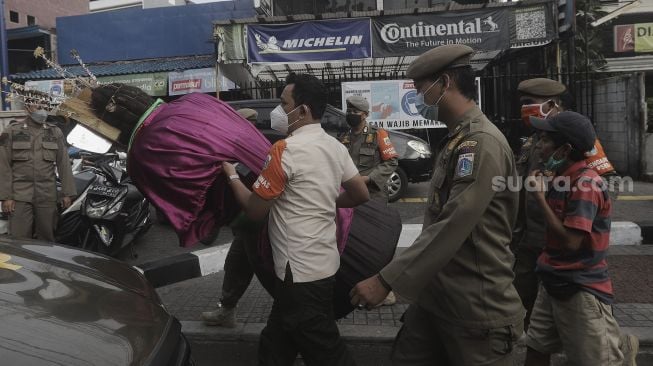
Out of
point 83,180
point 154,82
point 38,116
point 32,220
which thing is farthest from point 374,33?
point 32,220

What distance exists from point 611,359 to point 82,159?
619cm

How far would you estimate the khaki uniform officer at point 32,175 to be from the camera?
4965mm

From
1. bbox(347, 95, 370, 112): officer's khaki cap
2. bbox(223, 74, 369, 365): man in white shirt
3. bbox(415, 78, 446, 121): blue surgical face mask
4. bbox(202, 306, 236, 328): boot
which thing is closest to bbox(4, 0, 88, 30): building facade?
bbox(347, 95, 370, 112): officer's khaki cap

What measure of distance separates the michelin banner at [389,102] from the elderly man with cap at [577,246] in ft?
27.4

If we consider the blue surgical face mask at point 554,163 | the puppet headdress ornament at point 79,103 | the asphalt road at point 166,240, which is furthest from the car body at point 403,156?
the puppet headdress ornament at point 79,103

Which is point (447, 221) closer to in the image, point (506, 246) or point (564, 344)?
point (506, 246)

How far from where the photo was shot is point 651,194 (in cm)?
849

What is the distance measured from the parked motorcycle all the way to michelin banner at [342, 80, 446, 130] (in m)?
6.17

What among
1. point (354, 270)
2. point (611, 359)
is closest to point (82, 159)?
point (354, 270)

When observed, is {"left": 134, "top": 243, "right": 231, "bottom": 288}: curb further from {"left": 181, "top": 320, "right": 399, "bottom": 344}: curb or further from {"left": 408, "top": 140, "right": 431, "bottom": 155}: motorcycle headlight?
{"left": 408, "top": 140, "right": 431, "bottom": 155}: motorcycle headlight

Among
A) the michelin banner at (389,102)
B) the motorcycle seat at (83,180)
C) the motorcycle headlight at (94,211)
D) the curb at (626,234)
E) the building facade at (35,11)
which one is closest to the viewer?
the motorcycle headlight at (94,211)

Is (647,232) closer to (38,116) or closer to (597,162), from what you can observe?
(597,162)

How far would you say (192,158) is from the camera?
7.28ft

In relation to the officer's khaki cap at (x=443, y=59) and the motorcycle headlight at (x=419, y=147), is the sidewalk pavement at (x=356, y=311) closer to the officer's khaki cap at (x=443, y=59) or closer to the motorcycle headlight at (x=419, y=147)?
the officer's khaki cap at (x=443, y=59)
